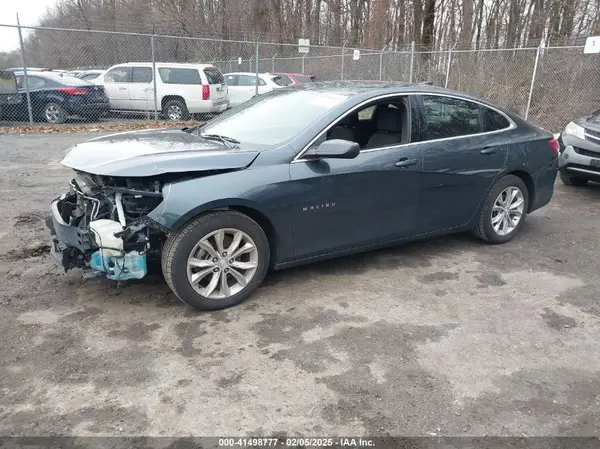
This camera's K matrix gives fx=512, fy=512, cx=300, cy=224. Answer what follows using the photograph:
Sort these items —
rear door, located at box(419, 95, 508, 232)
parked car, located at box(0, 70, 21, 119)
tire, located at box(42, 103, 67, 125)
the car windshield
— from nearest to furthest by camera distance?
the car windshield → rear door, located at box(419, 95, 508, 232) → parked car, located at box(0, 70, 21, 119) → tire, located at box(42, 103, 67, 125)

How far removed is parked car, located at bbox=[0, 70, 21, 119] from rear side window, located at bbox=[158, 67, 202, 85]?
3.63m

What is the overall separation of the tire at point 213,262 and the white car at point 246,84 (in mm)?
12997

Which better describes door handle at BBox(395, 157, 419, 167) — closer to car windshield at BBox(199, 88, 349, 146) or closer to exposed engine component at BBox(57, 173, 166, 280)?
car windshield at BBox(199, 88, 349, 146)

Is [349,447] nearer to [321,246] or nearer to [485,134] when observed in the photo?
[321,246]

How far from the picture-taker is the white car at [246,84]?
1614 cm

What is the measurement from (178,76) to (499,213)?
11.4 m

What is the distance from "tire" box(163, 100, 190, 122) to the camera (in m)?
14.5

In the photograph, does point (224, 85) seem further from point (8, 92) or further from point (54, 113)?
point (8, 92)

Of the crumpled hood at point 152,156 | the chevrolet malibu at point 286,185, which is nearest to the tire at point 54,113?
the chevrolet malibu at point 286,185

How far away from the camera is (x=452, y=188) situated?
4.67m

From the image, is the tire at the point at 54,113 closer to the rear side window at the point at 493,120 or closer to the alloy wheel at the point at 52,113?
the alloy wheel at the point at 52,113

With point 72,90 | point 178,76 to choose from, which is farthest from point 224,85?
point 72,90

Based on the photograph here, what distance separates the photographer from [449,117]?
4.69m

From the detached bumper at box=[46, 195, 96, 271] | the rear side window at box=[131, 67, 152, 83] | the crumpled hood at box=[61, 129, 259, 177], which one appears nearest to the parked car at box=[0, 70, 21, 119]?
the rear side window at box=[131, 67, 152, 83]
